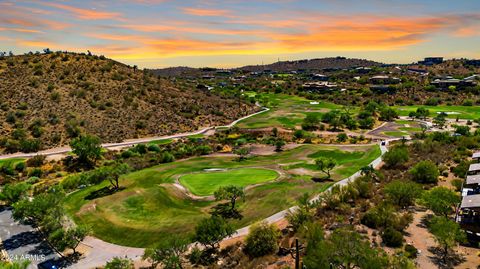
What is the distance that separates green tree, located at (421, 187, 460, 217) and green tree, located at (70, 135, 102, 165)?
70653 millimetres

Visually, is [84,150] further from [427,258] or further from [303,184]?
[427,258]

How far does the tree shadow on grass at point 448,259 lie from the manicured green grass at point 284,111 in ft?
272

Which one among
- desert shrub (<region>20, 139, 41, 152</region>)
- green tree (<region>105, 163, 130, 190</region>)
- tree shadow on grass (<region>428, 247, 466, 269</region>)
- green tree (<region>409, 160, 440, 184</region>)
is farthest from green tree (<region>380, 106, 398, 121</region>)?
desert shrub (<region>20, 139, 41, 152</region>)

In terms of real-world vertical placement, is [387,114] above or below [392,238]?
above

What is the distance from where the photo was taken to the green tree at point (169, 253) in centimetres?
3719

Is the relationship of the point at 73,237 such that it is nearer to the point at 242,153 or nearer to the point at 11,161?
the point at 242,153

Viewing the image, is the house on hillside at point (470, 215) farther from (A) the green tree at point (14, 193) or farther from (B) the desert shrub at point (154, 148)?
(B) the desert shrub at point (154, 148)

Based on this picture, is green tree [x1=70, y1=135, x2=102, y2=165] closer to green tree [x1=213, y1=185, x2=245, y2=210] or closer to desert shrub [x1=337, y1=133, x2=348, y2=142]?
green tree [x1=213, y1=185, x2=245, y2=210]

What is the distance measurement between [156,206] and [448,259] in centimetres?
4083

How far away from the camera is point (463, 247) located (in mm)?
39719

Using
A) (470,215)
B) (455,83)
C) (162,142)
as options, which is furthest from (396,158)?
(455,83)

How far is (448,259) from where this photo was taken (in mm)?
37281

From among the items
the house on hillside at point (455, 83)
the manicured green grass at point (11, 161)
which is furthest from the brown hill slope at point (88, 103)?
the house on hillside at point (455, 83)

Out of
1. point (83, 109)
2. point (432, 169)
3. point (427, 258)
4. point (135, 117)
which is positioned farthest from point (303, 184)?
point (83, 109)
